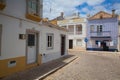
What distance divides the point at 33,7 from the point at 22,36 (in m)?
2.90

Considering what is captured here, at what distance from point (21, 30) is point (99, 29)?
2879cm

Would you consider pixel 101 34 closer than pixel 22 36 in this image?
No

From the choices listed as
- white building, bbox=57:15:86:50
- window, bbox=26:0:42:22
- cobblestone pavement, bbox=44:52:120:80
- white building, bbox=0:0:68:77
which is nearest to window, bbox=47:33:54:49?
white building, bbox=0:0:68:77

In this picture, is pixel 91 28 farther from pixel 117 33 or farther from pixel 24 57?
pixel 24 57

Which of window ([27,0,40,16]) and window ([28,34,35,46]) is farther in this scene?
window ([27,0,40,16])

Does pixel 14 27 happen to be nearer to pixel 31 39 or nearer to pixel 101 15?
pixel 31 39

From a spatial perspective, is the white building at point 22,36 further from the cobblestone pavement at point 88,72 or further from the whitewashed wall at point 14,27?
the cobblestone pavement at point 88,72

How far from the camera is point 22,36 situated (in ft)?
31.6

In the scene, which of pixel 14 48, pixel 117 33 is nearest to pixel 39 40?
pixel 14 48

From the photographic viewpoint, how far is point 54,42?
15875mm

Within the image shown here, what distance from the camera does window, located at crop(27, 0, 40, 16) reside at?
11039mm

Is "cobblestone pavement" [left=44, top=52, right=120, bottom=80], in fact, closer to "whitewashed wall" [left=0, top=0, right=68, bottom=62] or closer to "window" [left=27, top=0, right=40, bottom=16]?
"whitewashed wall" [left=0, top=0, right=68, bottom=62]

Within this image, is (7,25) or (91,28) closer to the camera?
(7,25)

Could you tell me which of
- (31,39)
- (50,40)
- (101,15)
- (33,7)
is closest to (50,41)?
(50,40)
